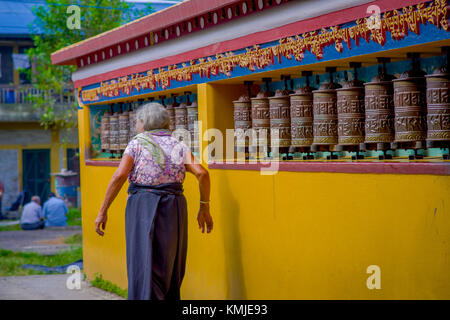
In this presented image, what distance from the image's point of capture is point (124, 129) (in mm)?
8211

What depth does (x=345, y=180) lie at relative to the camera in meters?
4.74

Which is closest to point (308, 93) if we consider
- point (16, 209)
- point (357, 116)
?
point (357, 116)

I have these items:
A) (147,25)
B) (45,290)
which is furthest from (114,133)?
(45,290)

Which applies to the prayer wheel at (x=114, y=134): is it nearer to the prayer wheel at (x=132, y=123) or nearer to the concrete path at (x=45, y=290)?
the prayer wheel at (x=132, y=123)

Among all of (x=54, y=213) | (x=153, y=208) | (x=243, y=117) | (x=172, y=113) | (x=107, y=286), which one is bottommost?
(x=107, y=286)

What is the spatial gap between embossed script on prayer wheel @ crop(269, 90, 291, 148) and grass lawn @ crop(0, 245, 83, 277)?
5.88 metres

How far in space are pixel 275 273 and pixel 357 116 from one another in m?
1.40

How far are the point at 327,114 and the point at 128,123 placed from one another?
3.58 metres

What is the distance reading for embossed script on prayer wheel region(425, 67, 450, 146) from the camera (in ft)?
13.8

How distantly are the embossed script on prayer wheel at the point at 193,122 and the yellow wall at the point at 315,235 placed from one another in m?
0.42

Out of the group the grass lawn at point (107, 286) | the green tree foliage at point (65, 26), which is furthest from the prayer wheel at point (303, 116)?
the green tree foliage at point (65, 26)

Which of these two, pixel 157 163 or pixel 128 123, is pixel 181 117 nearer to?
pixel 128 123

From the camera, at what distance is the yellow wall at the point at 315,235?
414 cm

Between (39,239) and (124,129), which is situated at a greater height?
(124,129)
